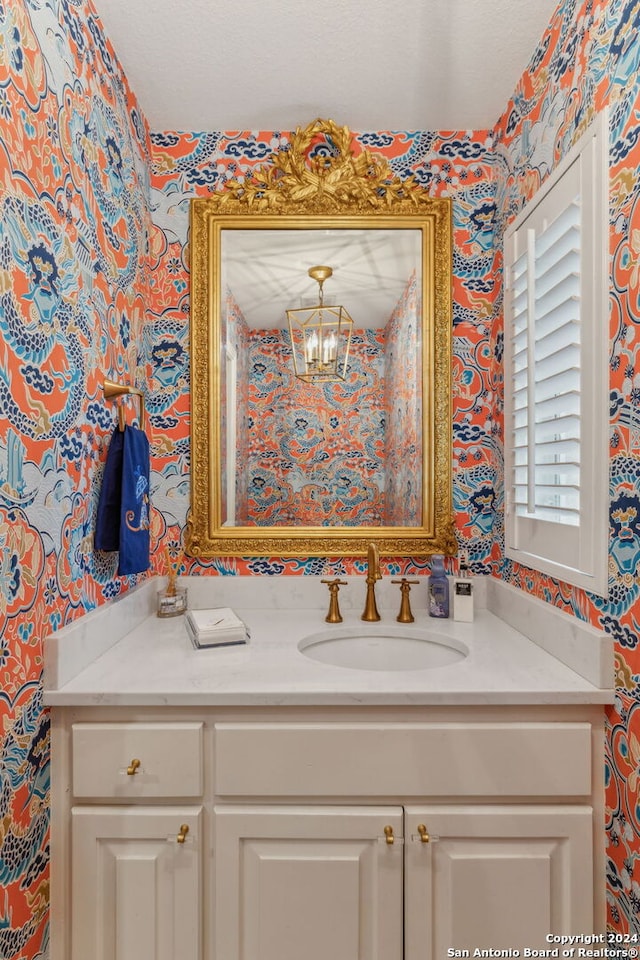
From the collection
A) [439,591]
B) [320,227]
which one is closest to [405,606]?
[439,591]

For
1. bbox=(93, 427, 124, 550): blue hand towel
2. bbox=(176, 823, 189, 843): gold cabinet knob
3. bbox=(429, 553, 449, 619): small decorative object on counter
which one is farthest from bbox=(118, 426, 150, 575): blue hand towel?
bbox=(429, 553, 449, 619): small decorative object on counter

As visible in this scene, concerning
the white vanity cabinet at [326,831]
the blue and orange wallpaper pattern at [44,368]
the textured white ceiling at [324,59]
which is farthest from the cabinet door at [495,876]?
the textured white ceiling at [324,59]

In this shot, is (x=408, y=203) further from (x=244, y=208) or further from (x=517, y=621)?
(x=517, y=621)

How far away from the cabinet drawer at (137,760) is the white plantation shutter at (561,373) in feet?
3.13

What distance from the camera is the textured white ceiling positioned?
1.32 meters

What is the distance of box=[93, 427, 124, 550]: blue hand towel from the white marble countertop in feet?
0.94

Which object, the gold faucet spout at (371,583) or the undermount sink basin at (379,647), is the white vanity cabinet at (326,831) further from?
the gold faucet spout at (371,583)

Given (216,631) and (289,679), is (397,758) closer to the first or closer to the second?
(289,679)

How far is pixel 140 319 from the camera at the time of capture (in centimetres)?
166

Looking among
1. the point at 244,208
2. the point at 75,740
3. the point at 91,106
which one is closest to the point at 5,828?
the point at 75,740

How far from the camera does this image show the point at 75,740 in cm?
109

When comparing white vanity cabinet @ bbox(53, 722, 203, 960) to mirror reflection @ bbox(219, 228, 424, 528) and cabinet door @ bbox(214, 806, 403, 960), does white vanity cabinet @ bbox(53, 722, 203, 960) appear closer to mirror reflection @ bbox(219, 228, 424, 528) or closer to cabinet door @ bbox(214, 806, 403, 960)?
cabinet door @ bbox(214, 806, 403, 960)

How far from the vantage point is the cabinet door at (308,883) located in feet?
3.51

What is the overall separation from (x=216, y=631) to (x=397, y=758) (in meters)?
0.54
